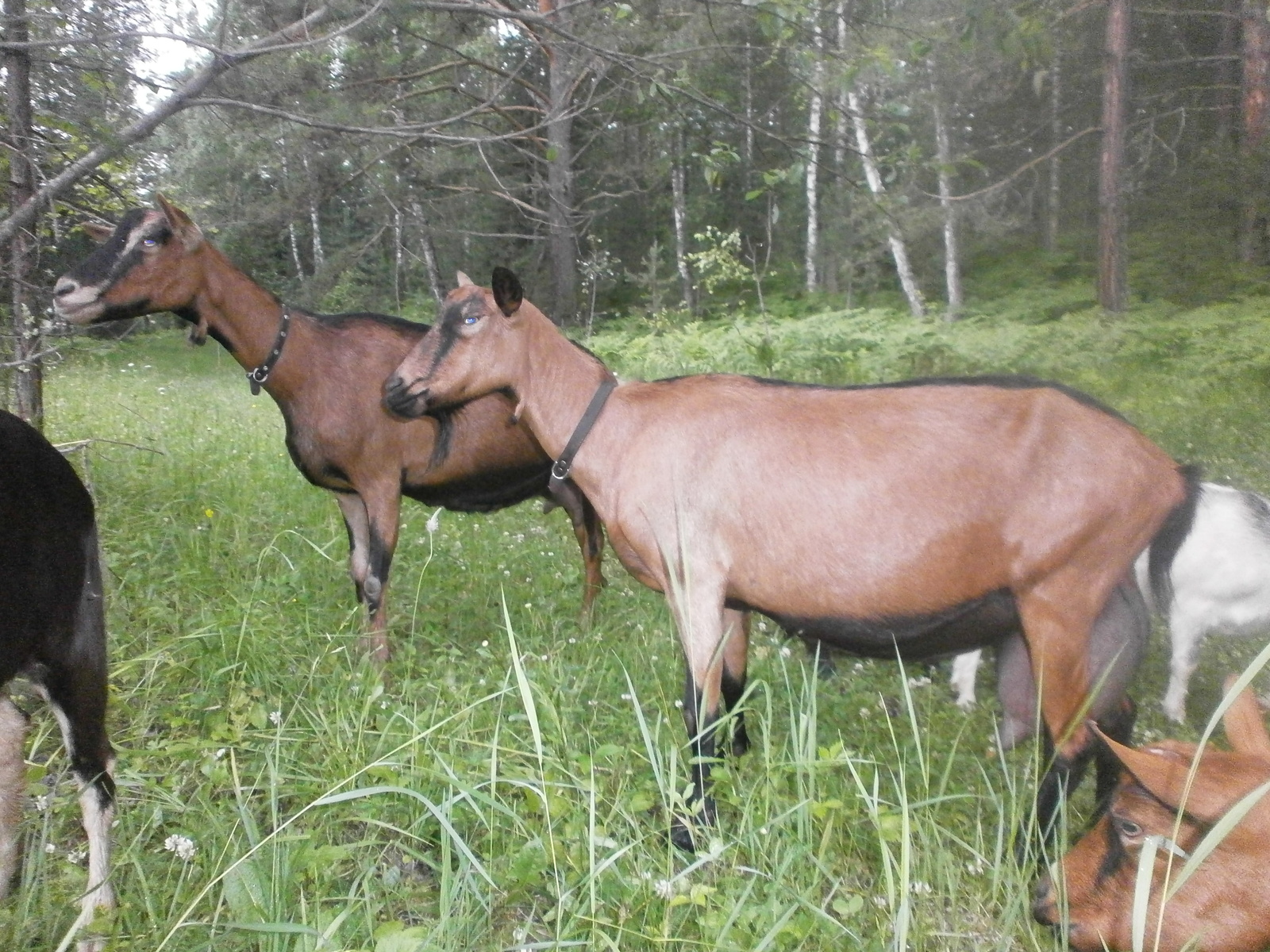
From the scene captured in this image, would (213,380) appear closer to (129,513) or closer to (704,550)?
(129,513)

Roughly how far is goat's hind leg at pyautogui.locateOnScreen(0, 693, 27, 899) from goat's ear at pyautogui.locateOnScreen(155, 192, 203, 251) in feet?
8.14

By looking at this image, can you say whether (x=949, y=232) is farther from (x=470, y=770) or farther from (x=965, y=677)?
(x=470, y=770)

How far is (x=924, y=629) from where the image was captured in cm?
292

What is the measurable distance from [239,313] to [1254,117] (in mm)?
11558

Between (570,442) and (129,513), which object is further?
(129,513)

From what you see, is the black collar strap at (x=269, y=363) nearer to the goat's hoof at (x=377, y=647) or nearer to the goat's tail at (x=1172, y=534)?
the goat's hoof at (x=377, y=647)

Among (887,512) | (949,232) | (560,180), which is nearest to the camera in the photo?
(887,512)

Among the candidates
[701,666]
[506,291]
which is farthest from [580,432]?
[701,666]

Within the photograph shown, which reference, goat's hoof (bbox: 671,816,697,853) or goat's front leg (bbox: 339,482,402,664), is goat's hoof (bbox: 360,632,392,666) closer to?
goat's front leg (bbox: 339,482,402,664)

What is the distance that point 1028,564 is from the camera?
277 cm

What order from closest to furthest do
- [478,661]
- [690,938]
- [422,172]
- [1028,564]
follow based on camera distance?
[690,938] < [1028,564] < [478,661] < [422,172]

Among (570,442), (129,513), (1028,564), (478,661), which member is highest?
(570,442)

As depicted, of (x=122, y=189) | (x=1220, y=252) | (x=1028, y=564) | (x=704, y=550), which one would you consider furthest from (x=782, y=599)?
(x=1220, y=252)

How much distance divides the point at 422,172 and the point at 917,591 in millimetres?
8483
